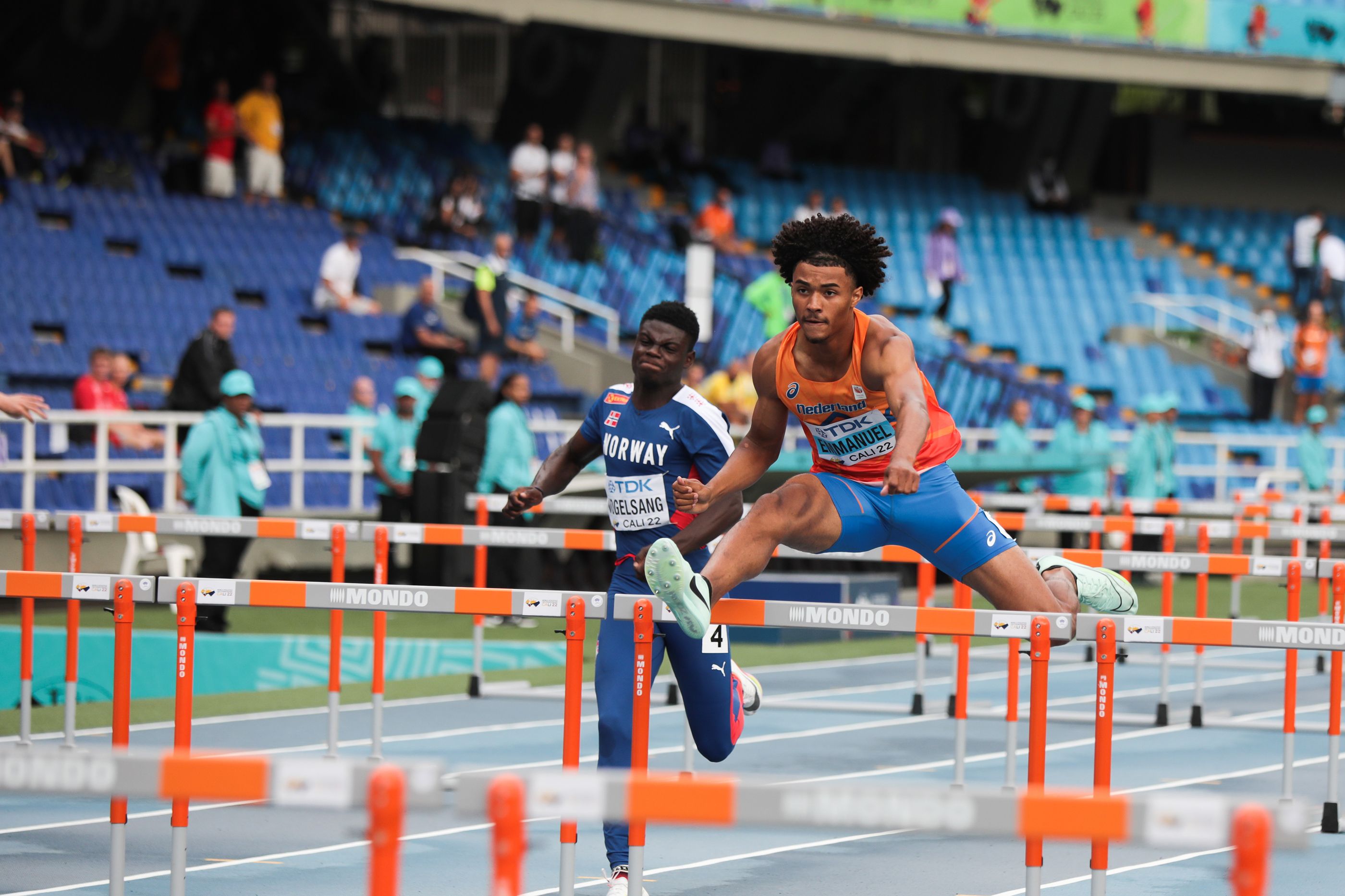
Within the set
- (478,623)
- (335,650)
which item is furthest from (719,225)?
(335,650)

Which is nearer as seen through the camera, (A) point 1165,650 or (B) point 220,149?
(A) point 1165,650

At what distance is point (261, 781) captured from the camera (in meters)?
3.13

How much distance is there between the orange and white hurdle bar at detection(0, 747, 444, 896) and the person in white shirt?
25744 mm

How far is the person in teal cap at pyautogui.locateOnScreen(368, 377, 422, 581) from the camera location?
14281 mm

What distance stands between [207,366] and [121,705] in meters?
9.08

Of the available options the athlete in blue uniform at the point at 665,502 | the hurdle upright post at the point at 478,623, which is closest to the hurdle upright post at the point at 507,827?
the athlete in blue uniform at the point at 665,502

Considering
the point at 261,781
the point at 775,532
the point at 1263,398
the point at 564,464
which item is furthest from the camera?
the point at 1263,398

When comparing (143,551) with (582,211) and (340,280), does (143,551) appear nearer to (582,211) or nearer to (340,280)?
(340,280)

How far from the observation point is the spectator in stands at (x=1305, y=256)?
26.5m

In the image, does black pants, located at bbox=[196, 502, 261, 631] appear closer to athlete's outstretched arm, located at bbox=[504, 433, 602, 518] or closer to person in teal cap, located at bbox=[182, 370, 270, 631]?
person in teal cap, located at bbox=[182, 370, 270, 631]

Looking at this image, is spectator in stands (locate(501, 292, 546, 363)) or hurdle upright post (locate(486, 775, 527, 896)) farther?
spectator in stands (locate(501, 292, 546, 363))

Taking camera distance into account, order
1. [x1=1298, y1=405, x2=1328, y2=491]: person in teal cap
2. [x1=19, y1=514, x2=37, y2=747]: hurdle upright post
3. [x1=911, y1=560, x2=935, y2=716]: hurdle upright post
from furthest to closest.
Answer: [x1=1298, y1=405, x2=1328, y2=491]: person in teal cap
[x1=911, y1=560, x2=935, y2=716]: hurdle upright post
[x1=19, y1=514, x2=37, y2=747]: hurdle upright post

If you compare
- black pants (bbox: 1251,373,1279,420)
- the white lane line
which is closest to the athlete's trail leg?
the white lane line

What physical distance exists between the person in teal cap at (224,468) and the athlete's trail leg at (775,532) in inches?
301
